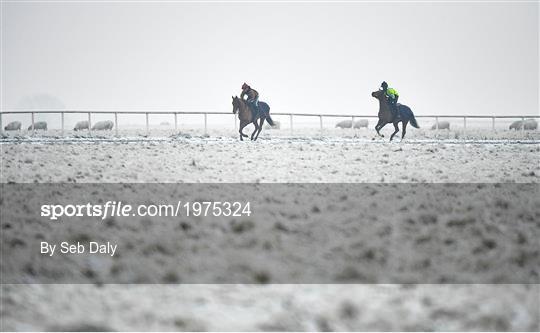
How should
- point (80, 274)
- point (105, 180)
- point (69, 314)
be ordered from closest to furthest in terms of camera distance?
point (69, 314) → point (80, 274) → point (105, 180)

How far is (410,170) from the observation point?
47.3 feet

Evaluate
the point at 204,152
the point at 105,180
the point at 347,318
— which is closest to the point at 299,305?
the point at 347,318

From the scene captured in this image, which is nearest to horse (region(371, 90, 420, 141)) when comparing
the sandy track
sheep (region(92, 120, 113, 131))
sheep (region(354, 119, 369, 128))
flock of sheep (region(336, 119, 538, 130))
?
the sandy track

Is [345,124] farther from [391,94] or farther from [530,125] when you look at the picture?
[391,94]

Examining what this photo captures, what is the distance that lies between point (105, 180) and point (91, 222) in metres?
3.97

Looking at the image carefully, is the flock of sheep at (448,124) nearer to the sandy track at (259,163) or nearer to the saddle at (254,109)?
the saddle at (254,109)

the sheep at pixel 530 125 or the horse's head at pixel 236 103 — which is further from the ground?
the horse's head at pixel 236 103

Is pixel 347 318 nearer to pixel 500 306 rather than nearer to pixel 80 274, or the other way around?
pixel 500 306

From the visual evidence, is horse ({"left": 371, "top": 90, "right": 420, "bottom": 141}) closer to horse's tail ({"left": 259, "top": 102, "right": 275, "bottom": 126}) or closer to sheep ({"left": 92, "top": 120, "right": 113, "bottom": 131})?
horse's tail ({"left": 259, "top": 102, "right": 275, "bottom": 126})
